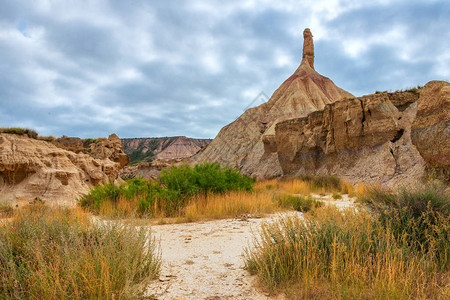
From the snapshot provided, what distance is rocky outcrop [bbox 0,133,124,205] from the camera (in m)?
9.81

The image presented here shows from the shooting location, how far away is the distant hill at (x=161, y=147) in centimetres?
10369

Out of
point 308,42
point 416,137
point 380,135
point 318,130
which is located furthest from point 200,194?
point 308,42

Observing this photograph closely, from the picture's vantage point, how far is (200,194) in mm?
9320

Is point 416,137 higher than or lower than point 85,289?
higher

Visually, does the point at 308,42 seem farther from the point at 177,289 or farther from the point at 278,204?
the point at 177,289

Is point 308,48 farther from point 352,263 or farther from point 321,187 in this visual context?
point 352,263

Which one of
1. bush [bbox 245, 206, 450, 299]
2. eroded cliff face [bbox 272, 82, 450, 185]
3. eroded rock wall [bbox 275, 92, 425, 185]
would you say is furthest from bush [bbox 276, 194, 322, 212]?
eroded rock wall [bbox 275, 92, 425, 185]

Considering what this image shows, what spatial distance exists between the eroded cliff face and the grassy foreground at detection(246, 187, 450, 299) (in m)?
6.98

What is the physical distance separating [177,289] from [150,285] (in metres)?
0.36

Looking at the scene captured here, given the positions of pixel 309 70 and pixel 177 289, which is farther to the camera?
pixel 309 70

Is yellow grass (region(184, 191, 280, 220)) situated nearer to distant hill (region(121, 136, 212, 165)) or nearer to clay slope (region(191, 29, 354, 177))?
clay slope (region(191, 29, 354, 177))

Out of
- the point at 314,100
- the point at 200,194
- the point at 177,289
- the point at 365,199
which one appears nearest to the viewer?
the point at 177,289

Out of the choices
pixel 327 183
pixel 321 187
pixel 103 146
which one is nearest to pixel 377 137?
pixel 327 183

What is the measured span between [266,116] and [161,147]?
242 ft
